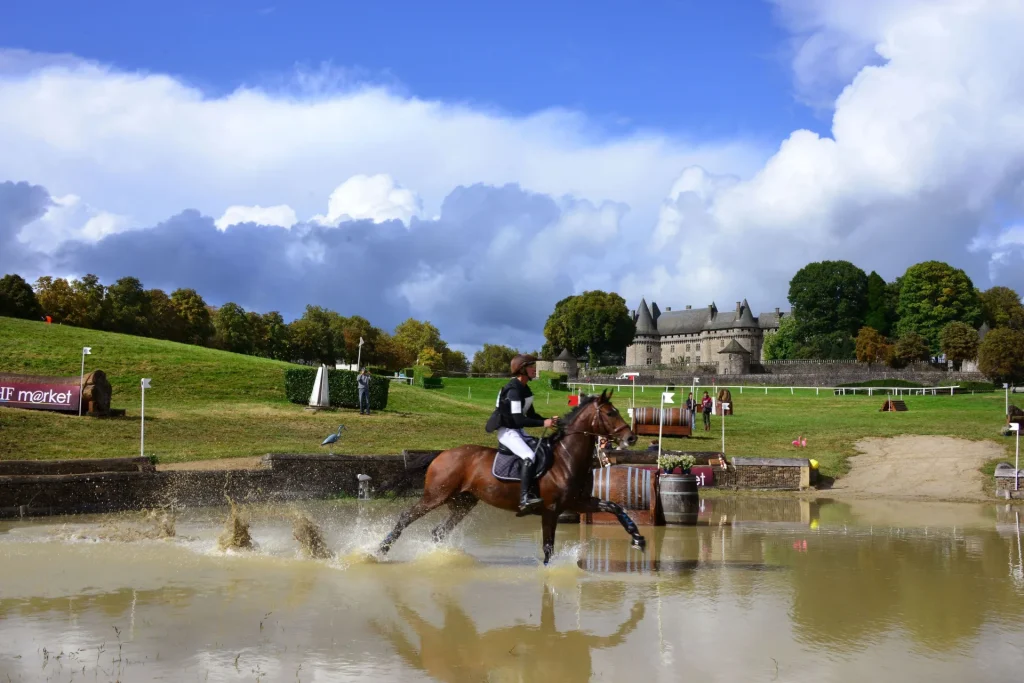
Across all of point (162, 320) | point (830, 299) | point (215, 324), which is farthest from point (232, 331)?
point (830, 299)

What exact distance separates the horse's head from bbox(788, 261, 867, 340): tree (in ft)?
345

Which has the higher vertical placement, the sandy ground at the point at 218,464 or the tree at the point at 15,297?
the tree at the point at 15,297

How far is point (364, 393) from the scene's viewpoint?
118 feet

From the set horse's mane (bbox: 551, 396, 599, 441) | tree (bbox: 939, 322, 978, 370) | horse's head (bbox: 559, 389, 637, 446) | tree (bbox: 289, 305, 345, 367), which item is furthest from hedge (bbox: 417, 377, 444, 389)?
horse's head (bbox: 559, 389, 637, 446)

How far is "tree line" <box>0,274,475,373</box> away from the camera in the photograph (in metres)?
71.9

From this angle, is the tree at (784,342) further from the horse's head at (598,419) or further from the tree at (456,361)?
the horse's head at (598,419)

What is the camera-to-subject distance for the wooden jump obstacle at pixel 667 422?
112 feet

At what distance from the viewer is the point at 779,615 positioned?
9.07 m

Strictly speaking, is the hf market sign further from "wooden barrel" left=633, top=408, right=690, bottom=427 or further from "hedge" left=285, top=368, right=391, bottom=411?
"wooden barrel" left=633, top=408, right=690, bottom=427

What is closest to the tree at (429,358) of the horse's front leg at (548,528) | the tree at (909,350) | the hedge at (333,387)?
the tree at (909,350)

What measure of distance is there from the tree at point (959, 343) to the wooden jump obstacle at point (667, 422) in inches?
2438

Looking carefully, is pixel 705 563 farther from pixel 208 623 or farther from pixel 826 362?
pixel 826 362

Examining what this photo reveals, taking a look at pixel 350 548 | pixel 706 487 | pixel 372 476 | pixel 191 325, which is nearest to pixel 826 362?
pixel 191 325

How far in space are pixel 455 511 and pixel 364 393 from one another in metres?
24.6
